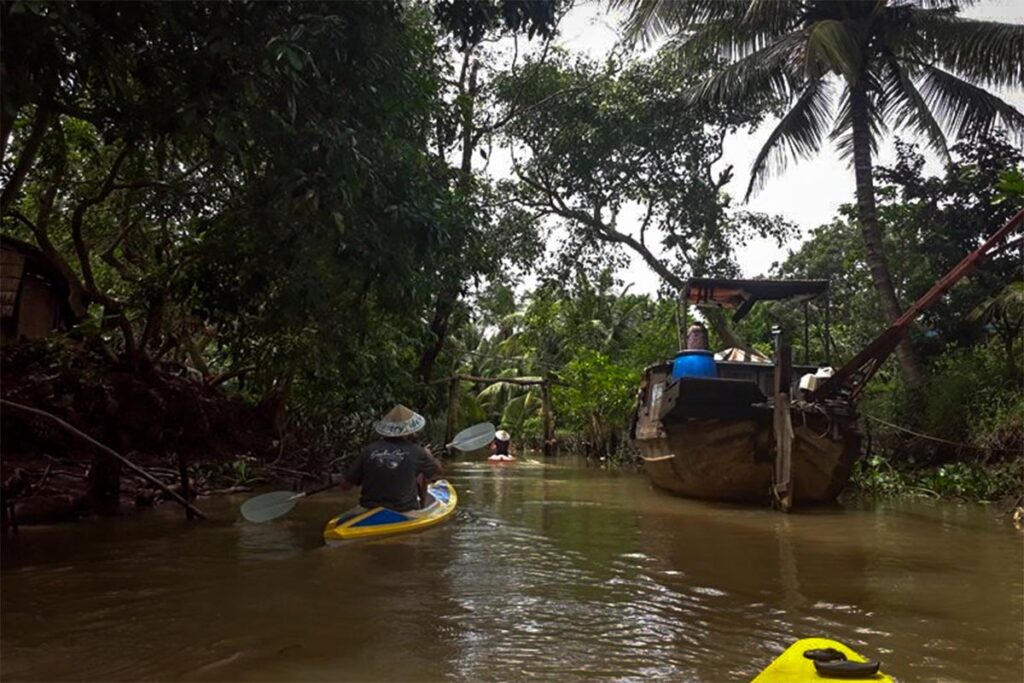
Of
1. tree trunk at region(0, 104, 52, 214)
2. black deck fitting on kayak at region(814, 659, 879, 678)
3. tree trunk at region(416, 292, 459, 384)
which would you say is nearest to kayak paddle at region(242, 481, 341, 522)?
tree trunk at region(0, 104, 52, 214)

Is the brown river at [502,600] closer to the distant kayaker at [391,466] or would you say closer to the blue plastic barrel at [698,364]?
the distant kayaker at [391,466]

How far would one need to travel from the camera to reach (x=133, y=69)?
5023mm

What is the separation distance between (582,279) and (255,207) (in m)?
15.3

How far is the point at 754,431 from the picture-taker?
11281 mm

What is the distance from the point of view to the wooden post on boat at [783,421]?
10.4 metres

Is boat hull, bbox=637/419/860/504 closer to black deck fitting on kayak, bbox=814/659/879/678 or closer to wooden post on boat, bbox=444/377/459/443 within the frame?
black deck fitting on kayak, bbox=814/659/879/678

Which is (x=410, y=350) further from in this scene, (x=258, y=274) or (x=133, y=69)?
→ (x=133, y=69)

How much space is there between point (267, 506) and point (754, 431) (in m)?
6.46

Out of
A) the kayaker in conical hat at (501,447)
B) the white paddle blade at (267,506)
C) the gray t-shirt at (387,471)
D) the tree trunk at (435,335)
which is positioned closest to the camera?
the gray t-shirt at (387,471)

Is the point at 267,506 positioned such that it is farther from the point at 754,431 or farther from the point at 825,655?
the point at 825,655

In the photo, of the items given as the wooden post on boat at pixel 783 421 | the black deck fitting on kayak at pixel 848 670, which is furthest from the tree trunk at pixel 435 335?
the black deck fitting on kayak at pixel 848 670

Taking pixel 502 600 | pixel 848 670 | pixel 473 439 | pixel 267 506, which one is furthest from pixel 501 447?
pixel 848 670

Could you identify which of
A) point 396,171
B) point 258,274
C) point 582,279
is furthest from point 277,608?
point 582,279

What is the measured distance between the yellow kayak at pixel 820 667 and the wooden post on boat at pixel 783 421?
26.8ft
